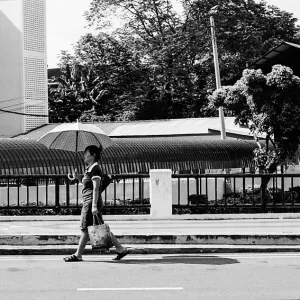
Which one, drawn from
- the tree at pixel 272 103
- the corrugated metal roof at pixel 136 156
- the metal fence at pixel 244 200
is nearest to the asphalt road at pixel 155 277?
the metal fence at pixel 244 200

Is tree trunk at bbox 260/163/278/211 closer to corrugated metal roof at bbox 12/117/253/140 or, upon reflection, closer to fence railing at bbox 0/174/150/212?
fence railing at bbox 0/174/150/212

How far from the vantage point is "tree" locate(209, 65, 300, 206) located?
25.5m

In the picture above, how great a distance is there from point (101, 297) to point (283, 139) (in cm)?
1976

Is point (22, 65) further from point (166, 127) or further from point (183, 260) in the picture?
point (183, 260)

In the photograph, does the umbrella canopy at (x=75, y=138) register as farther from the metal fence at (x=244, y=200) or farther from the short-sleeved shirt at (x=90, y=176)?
the metal fence at (x=244, y=200)

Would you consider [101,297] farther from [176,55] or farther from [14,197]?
[176,55]

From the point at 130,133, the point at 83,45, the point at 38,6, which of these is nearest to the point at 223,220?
the point at 130,133

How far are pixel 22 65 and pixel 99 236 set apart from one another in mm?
→ 38038

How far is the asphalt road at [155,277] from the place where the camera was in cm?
832

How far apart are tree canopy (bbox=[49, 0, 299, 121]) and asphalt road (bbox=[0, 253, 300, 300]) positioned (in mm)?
41440

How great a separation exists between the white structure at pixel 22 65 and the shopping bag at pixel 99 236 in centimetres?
3683

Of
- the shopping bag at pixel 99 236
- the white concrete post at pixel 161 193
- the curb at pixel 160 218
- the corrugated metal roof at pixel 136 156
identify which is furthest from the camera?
the corrugated metal roof at pixel 136 156

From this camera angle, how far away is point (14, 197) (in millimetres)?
22828

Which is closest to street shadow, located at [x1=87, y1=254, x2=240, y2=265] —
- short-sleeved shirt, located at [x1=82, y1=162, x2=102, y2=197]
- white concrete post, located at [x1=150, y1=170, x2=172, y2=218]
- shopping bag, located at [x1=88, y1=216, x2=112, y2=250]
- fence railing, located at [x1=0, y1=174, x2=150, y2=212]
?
shopping bag, located at [x1=88, y1=216, x2=112, y2=250]
